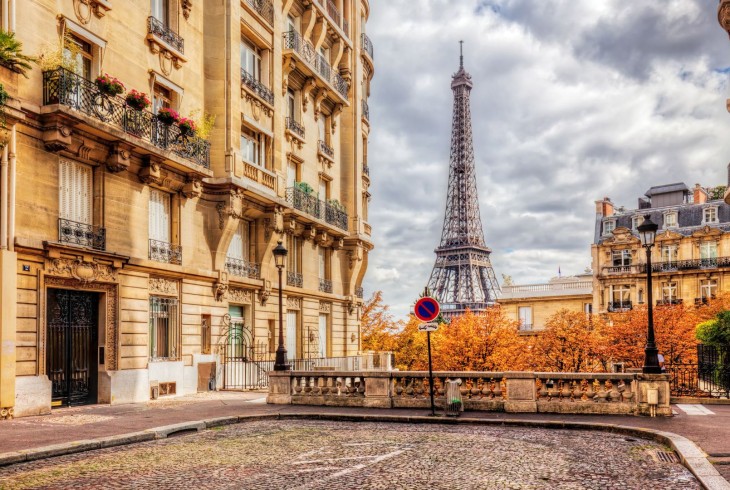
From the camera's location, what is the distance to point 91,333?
19.1 m

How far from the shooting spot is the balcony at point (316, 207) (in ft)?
101

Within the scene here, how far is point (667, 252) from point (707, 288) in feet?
17.0

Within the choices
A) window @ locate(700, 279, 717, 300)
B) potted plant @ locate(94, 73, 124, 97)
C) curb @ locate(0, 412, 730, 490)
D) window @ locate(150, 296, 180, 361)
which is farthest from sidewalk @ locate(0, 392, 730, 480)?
window @ locate(700, 279, 717, 300)

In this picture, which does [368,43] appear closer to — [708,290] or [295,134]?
[295,134]

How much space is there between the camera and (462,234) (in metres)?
104

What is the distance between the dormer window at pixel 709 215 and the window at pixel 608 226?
333 inches

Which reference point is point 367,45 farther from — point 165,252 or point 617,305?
point 617,305

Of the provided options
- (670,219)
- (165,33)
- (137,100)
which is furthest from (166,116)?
(670,219)

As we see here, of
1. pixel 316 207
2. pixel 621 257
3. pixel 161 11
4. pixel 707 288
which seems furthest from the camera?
pixel 621 257

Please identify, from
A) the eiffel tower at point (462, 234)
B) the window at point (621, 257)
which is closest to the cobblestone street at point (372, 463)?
the window at point (621, 257)

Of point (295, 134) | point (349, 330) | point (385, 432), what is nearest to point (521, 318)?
point (349, 330)

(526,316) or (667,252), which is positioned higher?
(667,252)

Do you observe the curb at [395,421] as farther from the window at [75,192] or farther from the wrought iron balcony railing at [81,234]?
the window at [75,192]

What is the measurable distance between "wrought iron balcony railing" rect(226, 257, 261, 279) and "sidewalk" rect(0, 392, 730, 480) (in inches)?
278
